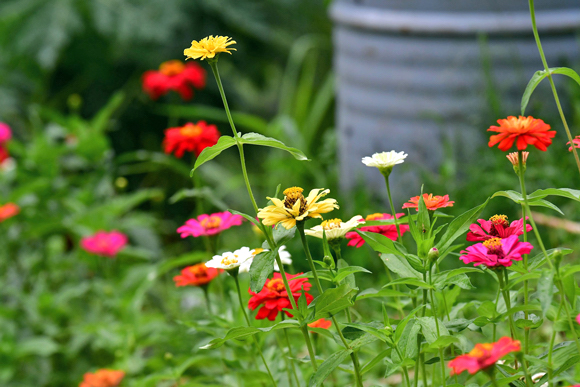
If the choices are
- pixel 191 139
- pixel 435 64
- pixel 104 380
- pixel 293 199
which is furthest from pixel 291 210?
pixel 435 64

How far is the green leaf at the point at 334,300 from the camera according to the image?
468 mm

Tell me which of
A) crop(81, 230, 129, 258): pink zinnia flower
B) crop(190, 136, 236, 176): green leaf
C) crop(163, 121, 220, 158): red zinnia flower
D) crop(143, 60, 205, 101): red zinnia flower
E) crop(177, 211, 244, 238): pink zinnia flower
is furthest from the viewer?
crop(143, 60, 205, 101): red zinnia flower

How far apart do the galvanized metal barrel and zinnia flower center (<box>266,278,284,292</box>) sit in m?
0.93

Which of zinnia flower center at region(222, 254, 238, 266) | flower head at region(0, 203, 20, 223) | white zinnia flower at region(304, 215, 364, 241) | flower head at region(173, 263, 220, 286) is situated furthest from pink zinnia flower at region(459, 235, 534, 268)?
flower head at region(0, 203, 20, 223)

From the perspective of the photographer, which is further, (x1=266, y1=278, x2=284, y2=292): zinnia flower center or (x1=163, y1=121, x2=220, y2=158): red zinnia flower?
(x1=163, y1=121, x2=220, y2=158): red zinnia flower

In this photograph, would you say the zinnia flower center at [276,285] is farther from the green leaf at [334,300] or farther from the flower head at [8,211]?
the flower head at [8,211]

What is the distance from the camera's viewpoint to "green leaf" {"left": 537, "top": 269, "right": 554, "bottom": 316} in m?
0.39

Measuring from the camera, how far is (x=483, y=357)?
380mm

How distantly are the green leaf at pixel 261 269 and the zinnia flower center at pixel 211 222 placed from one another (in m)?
0.18

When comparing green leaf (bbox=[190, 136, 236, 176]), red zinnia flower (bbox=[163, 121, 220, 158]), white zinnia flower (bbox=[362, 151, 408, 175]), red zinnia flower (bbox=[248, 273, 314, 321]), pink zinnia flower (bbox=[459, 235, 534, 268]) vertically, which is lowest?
red zinnia flower (bbox=[248, 273, 314, 321])

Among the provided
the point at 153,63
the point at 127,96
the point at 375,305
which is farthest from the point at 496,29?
the point at 127,96

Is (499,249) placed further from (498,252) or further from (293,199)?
(293,199)

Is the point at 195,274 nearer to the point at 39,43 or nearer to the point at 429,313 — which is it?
the point at 429,313

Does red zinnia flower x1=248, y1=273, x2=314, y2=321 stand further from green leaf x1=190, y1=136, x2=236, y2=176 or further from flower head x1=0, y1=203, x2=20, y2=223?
flower head x1=0, y1=203, x2=20, y2=223
